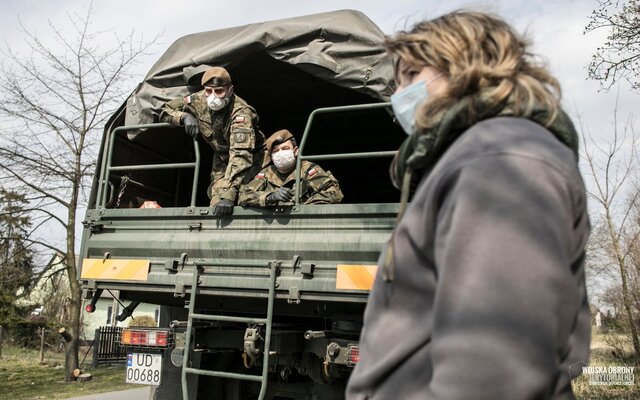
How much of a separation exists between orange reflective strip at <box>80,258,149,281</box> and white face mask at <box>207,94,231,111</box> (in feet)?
4.54

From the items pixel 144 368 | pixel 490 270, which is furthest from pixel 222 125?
pixel 490 270

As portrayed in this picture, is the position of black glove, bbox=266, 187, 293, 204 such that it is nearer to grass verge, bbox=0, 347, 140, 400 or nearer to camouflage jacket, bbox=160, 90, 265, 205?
camouflage jacket, bbox=160, 90, 265, 205

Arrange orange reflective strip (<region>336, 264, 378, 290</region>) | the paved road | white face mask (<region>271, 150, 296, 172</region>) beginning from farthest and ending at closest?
the paved road → white face mask (<region>271, 150, 296, 172</region>) → orange reflective strip (<region>336, 264, 378, 290</region>)

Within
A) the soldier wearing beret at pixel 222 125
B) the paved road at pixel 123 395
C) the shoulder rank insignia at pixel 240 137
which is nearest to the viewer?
the soldier wearing beret at pixel 222 125

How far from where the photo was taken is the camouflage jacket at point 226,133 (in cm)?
507

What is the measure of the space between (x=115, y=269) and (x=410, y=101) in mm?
3954

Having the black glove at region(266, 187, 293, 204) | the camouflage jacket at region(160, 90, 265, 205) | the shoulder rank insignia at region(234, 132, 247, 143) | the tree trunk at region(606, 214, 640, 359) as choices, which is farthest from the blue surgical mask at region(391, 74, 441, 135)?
the tree trunk at region(606, 214, 640, 359)

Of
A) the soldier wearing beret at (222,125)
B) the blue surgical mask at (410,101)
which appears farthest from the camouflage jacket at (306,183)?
the blue surgical mask at (410,101)

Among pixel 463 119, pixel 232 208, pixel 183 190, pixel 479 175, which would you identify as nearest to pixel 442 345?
pixel 479 175

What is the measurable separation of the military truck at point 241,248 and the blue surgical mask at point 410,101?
2452 mm

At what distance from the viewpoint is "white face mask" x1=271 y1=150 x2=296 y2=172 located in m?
5.31

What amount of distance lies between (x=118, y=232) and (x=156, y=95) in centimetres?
125

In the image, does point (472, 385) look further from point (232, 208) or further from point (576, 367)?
point (232, 208)

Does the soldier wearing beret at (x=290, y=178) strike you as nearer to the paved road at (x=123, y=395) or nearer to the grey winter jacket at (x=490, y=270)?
the grey winter jacket at (x=490, y=270)
